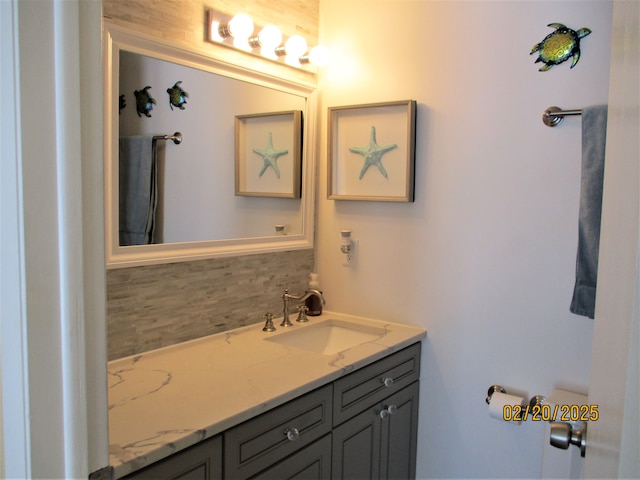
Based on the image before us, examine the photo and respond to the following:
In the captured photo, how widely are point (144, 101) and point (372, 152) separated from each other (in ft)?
3.19

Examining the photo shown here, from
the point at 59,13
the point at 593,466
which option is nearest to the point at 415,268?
the point at 593,466

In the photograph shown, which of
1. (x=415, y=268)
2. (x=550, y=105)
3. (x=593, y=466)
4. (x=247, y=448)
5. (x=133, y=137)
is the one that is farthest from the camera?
(x=415, y=268)

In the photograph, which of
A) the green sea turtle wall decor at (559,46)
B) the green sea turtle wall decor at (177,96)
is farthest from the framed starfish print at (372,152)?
the green sea turtle wall decor at (177,96)

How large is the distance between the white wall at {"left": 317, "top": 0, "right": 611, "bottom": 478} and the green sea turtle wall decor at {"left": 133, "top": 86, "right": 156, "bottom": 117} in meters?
0.92

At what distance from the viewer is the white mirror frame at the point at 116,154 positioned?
62.4 inches

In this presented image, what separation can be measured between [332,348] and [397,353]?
13.2 inches

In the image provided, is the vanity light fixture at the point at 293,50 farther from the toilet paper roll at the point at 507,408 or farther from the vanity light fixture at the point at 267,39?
the toilet paper roll at the point at 507,408

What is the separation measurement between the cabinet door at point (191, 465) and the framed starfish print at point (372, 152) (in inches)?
50.1

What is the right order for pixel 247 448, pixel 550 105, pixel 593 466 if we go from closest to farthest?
1. pixel 593 466
2. pixel 247 448
3. pixel 550 105

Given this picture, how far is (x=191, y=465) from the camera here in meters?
1.19

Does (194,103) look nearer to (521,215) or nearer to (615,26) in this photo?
(521,215)

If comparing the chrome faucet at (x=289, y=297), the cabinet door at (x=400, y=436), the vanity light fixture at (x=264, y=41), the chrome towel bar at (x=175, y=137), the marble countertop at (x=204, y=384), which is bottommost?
the cabinet door at (x=400, y=436)

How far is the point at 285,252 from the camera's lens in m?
2.29

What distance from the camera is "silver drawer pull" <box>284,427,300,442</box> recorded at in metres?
1.46
